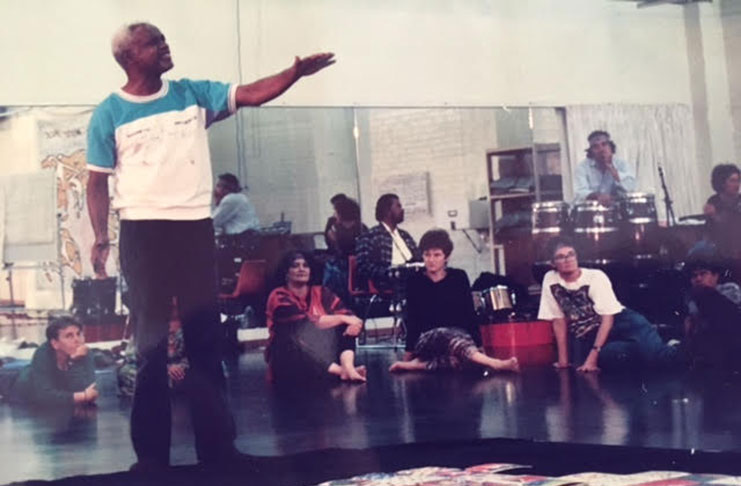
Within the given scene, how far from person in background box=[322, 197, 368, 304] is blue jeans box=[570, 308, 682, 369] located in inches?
61.9

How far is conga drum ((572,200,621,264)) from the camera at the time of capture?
27.1 ft

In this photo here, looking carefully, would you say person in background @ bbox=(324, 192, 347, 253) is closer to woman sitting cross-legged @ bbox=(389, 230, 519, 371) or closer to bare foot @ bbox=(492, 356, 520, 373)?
woman sitting cross-legged @ bbox=(389, 230, 519, 371)

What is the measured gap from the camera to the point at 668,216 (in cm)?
848

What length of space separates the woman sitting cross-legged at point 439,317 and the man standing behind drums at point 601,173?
1079 mm

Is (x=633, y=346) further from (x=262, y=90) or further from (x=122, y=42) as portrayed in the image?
(x=122, y=42)

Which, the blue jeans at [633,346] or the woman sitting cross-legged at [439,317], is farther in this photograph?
the woman sitting cross-legged at [439,317]

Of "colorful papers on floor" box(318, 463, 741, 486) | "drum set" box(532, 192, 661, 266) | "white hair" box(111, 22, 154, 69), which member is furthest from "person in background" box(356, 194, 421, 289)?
"colorful papers on floor" box(318, 463, 741, 486)

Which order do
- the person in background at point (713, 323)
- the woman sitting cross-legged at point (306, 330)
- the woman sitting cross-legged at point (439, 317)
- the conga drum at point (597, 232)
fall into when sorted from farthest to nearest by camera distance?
Result: 1. the conga drum at point (597, 232)
2. the woman sitting cross-legged at point (439, 317)
3. the woman sitting cross-legged at point (306, 330)
4. the person in background at point (713, 323)

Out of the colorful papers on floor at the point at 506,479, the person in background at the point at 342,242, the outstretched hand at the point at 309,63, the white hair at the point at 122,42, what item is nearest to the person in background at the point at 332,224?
the person in background at the point at 342,242

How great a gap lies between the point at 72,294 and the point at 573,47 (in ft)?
9.69

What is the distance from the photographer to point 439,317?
7977 mm

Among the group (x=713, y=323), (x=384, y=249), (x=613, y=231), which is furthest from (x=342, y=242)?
(x=713, y=323)

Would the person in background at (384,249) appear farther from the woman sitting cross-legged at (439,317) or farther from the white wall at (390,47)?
the white wall at (390,47)

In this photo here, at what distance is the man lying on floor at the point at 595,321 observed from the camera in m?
7.37
